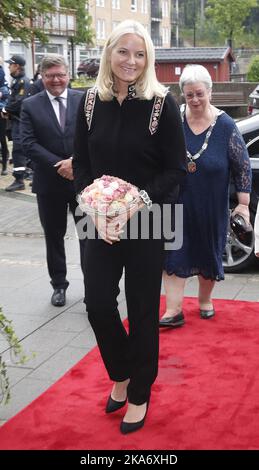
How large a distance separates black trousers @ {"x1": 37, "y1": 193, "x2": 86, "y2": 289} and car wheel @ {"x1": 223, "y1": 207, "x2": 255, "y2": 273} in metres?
1.71

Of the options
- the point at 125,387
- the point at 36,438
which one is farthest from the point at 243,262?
the point at 36,438

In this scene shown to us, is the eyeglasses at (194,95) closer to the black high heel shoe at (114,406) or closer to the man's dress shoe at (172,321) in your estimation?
the man's dress shoe at (172,321)

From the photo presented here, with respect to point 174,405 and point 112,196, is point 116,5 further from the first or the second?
point 112,196

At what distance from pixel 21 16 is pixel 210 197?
999 centimetres

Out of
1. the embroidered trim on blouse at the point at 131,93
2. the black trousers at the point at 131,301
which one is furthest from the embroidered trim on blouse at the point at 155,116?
the black trousers at the point at 131,301

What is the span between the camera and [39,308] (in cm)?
622

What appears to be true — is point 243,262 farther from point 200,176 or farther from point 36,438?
point 36,438

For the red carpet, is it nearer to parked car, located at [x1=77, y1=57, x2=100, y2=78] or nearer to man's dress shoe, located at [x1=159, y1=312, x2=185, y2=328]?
man's dress shoe, located at [x1=159, y1=312, x2=185, y2=328]

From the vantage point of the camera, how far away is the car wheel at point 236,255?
704cm

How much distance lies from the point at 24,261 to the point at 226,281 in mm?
2366

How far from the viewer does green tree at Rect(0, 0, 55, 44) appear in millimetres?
13594

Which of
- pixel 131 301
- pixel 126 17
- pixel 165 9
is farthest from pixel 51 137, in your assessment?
pixel 165 9

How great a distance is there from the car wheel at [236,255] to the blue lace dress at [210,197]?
5.12 feet

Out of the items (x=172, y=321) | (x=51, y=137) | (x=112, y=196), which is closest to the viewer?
(x=112, y=196)
